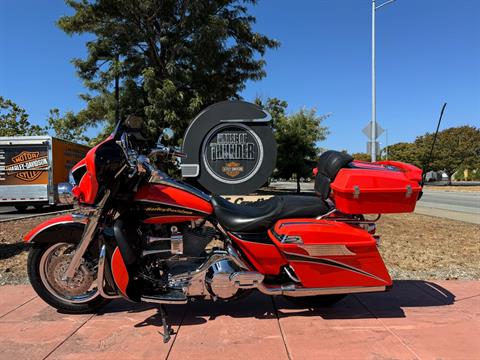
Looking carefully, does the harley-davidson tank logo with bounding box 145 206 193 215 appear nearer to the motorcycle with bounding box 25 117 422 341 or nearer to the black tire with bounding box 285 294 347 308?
the motorcycle with bounding box 25 117 422 341

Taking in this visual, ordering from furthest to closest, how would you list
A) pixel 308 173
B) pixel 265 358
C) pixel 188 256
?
pixel 308 173 < pixel 188 256 < pixel 265 358

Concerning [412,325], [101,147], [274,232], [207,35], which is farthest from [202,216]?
[207,35]

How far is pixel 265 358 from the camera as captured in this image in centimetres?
293

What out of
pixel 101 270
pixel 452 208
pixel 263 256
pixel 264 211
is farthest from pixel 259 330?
pixel 452 208

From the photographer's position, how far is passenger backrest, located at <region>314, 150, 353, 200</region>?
11.3 feet

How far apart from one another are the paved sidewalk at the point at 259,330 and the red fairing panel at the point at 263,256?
0.52 m

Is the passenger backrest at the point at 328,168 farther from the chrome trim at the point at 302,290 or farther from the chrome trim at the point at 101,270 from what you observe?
the chrome trim at the point at 101,270

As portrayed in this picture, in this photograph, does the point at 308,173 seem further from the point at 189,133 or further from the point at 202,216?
the point at 202,216

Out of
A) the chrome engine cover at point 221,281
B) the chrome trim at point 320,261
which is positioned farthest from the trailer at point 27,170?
the chrome trim at point 320,261

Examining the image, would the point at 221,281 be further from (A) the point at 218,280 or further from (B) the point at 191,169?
(B) the point at 191,169

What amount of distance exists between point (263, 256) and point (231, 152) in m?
6.86

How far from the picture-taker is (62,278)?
364 centimetres

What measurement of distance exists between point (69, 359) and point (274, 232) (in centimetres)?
181

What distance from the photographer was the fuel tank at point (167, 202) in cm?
337
